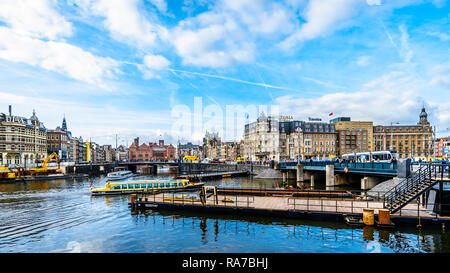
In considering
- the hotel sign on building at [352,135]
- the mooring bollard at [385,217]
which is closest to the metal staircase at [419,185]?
the mooring bollard at [385,217]

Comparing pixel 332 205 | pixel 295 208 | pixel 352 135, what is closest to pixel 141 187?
pixel 295 208

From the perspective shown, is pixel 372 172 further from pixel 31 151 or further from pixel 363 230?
pixel 31 151

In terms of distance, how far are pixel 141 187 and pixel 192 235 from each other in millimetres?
33883

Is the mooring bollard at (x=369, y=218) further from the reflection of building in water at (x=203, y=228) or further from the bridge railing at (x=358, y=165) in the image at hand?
the bridge railing at (x=358, y=165)

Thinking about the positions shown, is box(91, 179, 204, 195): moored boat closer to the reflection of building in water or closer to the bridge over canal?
the reflection of building in water

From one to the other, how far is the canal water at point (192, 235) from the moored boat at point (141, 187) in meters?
17.7

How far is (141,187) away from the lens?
188 ft

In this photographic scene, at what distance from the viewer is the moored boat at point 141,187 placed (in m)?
54.1

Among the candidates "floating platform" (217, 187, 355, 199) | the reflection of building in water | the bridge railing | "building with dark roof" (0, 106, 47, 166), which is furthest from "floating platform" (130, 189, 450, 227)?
"building with dark roof" (0, 106, 47, 166)

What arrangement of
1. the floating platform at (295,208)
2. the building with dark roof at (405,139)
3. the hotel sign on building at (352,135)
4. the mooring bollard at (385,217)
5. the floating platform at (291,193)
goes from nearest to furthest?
1. the mooring bollard at (385,217)
2. the floating platform at (295,208)
3. the floating platform at (291,193)
4. the hotel sign on building at (352,135)
5. the building with dark roof at (405,139)

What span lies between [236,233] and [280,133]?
12308 cm
